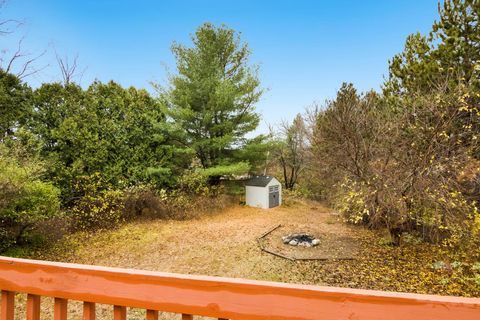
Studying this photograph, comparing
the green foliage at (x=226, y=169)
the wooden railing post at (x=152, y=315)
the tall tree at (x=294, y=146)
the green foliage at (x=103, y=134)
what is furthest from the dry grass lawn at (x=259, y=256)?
the tall tree at (x=294, y=146)

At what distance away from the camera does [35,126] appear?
852 cm

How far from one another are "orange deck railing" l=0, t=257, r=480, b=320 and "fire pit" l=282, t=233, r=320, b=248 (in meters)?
6.21

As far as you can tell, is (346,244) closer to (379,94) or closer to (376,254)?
(376,254)

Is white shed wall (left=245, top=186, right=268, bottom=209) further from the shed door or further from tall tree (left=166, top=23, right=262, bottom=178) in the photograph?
tall tree (left=166, top=23, right=262, bottom=178)

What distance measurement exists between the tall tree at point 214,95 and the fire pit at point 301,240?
449 centimetres

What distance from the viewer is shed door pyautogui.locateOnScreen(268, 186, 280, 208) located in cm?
1177

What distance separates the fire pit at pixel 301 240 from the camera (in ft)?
21.8

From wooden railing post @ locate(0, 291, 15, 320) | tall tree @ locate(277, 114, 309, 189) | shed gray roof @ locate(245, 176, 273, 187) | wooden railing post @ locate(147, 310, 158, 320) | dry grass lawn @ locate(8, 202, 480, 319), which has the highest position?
tall tree @ locate(277, 114, 309, 189)

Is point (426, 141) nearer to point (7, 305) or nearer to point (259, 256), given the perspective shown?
point (259, 256)

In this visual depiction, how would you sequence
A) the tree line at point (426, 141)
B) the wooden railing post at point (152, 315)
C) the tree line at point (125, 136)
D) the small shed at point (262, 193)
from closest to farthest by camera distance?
the wooden railing post at point (152, 315)
the tree line at point (426, 141)
the tree line at point (125, 136)
the small shed at point (262, 193)

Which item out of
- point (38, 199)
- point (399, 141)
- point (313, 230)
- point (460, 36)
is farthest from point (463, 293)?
point (38, 199)

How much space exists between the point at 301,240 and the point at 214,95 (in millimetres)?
6956

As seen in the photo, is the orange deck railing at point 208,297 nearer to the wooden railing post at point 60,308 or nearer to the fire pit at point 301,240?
the wooden railing post at point 60,308

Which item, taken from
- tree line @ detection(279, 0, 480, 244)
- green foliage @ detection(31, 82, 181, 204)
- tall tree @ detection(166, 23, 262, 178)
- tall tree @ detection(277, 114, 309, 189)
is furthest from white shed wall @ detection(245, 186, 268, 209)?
tree line @ detection(279, 0, 480, 244)
